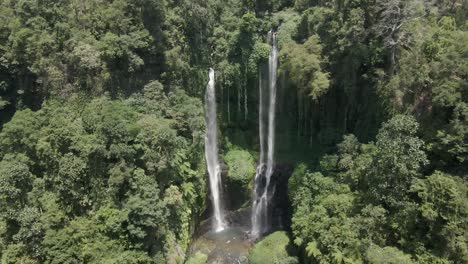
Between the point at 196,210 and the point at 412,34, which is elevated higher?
the point at 412,34

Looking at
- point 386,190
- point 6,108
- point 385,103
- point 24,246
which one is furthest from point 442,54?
point 6,108

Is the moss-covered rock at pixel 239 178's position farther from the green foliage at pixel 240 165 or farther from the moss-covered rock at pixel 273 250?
the moss-covered rock at pixel 273 250

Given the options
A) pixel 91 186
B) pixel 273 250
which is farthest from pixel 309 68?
pixel 91 186

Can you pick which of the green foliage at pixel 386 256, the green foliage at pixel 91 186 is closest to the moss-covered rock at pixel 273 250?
the green foliage at pixel 91 186

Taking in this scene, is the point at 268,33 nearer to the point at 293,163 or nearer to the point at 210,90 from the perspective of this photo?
the point at 210,90

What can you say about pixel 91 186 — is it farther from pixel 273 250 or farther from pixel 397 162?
pixel 397 162
